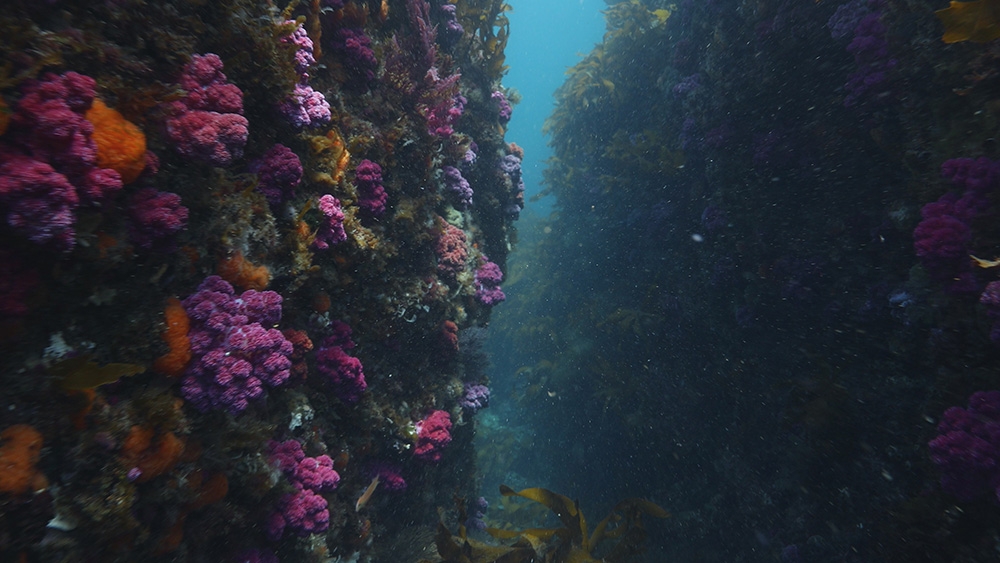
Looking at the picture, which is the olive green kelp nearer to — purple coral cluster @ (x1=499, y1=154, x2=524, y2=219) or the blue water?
purple coral cluster @ (x1=499, y1=154, x2=524, y2=219)

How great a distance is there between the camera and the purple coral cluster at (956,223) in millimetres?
4723

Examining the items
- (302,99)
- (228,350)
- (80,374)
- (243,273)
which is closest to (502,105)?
(302,99)

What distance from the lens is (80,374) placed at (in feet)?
7.49

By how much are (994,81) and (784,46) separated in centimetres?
360

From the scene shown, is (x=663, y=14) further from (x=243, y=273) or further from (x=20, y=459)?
(x=20, y=459)

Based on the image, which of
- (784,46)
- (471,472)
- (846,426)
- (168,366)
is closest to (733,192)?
(784,46)

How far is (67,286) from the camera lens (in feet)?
8.03

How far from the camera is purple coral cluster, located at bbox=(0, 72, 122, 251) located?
1.98 metres

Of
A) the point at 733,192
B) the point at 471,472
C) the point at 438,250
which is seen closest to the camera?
the point at 438,250

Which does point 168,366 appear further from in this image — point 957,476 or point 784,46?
point 784,46

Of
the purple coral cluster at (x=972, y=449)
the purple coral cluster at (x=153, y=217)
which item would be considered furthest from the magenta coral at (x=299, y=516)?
the purple coral cluster at (x=972, y=449)

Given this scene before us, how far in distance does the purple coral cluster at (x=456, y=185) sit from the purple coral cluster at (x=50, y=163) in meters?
5.03

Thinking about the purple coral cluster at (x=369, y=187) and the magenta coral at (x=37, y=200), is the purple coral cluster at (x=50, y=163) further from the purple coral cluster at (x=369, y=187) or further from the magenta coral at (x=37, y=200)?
the purple coral cluster at (x=369, y=187)

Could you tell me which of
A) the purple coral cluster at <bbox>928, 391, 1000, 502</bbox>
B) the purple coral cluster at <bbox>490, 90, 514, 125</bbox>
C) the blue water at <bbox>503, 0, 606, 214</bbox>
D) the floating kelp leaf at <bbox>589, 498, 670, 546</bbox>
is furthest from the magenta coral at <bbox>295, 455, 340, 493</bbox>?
the blue water at <bbox>503, 0, 606, 214</bbox>
